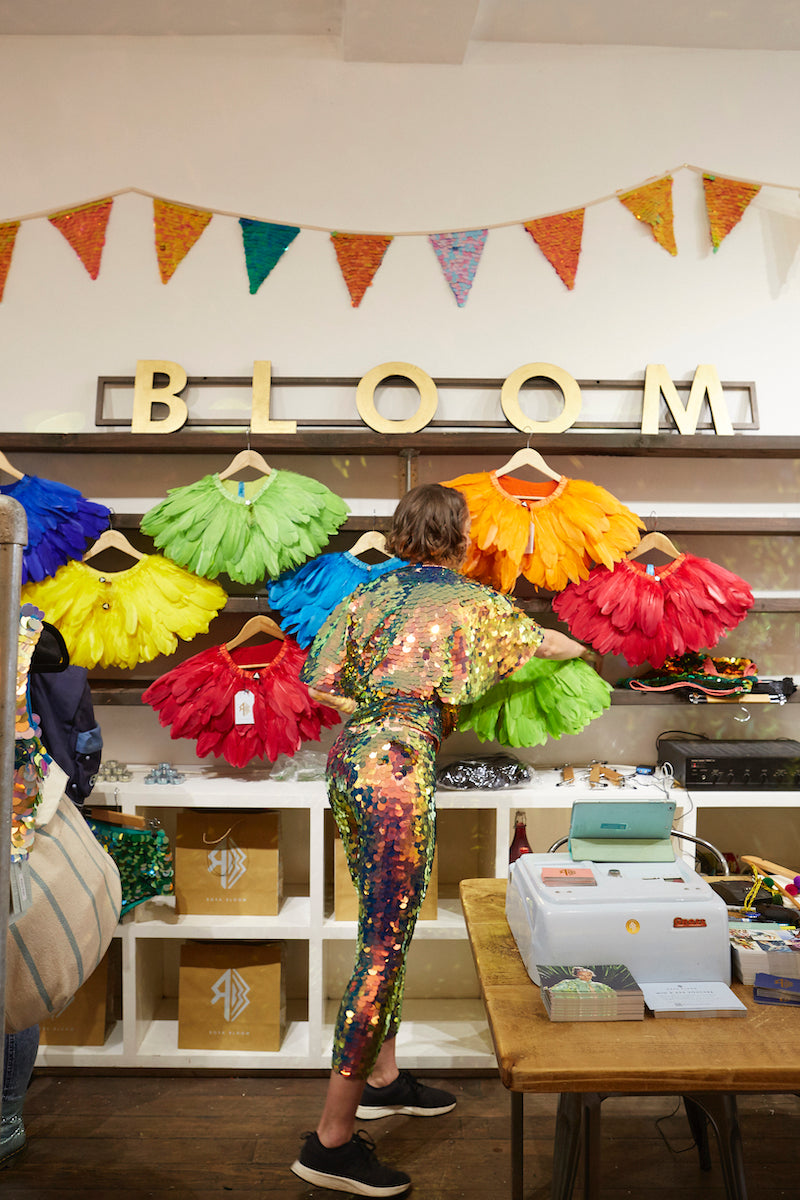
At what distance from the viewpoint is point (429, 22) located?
2707mm

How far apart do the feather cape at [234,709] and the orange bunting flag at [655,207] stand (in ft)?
6.36

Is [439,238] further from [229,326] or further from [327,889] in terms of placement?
[327,889]

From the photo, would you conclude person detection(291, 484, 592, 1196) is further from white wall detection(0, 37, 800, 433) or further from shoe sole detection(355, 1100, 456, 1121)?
white wall detection(0, 37, 800, 433)

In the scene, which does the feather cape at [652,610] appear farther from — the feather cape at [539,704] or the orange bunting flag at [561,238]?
the orange bunting flag at [561,238]

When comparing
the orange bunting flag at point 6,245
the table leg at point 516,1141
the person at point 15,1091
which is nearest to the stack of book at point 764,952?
the table leg at point 516,1141

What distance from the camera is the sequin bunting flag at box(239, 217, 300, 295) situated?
9.40ft

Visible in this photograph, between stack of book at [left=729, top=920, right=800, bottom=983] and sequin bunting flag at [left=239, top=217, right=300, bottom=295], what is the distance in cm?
243

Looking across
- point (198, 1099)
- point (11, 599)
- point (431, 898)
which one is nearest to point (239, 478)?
point (431, 898)

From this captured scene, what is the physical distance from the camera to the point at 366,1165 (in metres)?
1.84

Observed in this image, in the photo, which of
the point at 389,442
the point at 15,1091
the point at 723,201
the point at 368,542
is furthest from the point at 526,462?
the point at 15,1091

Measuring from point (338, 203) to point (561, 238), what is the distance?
2.55 feet

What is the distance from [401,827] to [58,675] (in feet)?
3.33

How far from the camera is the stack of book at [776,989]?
1318 millimetres

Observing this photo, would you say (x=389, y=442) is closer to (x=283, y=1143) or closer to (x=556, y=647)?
(x=556, y=647)
